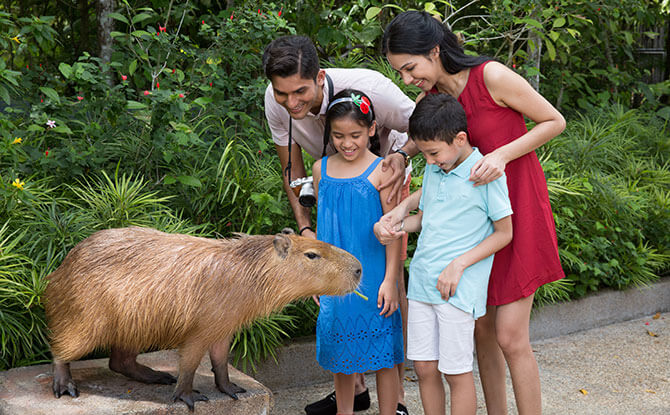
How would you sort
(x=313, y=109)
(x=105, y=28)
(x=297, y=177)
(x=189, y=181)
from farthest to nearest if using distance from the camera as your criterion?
(x=105, y=28), (x=189, y=181), (x=297, y=177), (x=313, y=109)

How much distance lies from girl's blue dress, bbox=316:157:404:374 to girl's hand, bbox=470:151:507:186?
1.95 ft

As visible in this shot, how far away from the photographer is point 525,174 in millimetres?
2945

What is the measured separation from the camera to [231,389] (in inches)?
125

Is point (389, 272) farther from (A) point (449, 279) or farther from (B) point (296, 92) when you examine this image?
(B) point (296, 92)

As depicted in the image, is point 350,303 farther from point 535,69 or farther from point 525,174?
point 535,69

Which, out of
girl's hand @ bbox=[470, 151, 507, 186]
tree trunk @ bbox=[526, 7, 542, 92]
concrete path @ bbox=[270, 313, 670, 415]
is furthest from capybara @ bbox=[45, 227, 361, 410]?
tree trunk @ bbox=[526, 7, 542, 92]

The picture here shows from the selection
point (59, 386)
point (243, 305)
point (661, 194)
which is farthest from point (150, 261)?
point (661, 194)

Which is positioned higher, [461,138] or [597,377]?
[461,138]

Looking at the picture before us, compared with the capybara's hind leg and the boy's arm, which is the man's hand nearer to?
the boy's arm

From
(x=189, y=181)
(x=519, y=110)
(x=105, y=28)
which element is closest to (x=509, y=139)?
(x=519, y=110)

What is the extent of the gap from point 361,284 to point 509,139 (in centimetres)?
98

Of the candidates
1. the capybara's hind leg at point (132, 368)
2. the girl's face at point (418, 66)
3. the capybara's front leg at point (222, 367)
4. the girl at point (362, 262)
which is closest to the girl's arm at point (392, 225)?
the girl at point (362, 262)

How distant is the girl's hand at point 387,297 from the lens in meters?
3.20

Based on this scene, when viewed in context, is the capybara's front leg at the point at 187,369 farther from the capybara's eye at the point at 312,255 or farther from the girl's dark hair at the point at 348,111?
the girl's dark hair at the point at 348,111
